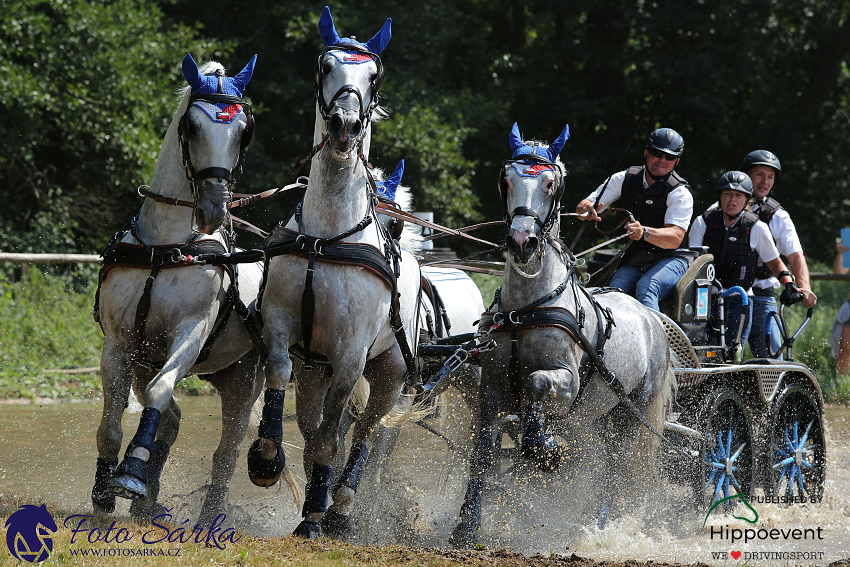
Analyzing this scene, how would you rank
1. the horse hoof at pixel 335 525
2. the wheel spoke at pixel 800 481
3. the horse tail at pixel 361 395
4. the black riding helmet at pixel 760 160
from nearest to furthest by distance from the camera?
the horse hoof at pixel 335 525, the horse tail at pixel 361 395, the wheel spoke at pixel 800 481, the black riding helmet at pixel 760 160

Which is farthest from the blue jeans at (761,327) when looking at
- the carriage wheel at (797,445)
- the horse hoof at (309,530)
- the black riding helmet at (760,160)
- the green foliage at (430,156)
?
the green foliage at (430,156)

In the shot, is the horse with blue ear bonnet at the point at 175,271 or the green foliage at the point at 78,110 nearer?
the horse with blue ear bonnet at the point at 175,271

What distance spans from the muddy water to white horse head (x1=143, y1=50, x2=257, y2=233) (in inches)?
71.8

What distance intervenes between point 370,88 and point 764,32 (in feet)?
50.6

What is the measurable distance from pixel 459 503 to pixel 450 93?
1040 centimetres

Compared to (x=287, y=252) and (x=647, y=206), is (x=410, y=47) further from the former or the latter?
(x=287, y=252)

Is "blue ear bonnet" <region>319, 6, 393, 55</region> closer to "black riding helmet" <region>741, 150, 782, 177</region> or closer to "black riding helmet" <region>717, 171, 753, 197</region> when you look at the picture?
"black riding helmet" <region>717, 171, 753, 197</region>

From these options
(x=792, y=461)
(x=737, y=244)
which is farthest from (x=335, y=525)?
→ (x=737, y=244)

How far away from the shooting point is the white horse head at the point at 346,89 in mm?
3484

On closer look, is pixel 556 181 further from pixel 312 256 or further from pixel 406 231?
pixel 406 231

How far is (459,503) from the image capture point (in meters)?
5.56

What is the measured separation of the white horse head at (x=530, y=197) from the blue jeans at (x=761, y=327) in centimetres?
252

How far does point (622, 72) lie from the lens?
16656 millimetres

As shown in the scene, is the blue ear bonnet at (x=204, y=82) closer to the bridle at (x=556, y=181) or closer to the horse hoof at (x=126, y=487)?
the bridle at (x=556, y=181)
